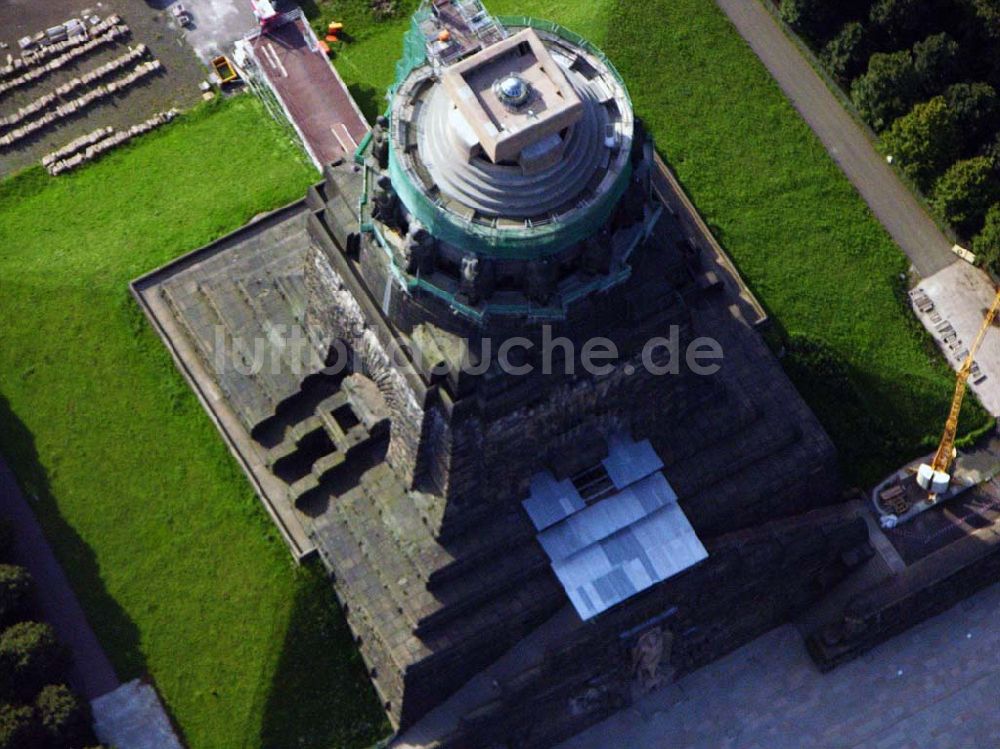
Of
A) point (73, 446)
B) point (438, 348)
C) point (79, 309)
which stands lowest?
point (438, 348)

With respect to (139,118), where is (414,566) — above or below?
below

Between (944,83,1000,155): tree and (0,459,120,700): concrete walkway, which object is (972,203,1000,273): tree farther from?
(0,459,120,700): concrete walkway

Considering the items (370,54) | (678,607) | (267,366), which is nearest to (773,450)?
(678,607)

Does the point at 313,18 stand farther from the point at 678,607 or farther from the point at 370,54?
the point at 678,607

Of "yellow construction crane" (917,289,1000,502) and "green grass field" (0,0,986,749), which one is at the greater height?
"green grass field" (0,0,986,749)

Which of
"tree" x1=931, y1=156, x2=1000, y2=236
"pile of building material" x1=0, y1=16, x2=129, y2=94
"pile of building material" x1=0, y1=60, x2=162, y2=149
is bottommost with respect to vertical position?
"tree" x1=931, y1=156, x2=1000, y2=236

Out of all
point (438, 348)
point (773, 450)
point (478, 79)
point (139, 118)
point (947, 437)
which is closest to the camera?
point (478, 79)

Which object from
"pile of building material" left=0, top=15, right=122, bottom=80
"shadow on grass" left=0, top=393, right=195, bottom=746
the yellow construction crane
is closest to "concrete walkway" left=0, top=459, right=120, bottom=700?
"shadow on grass" left=0, top=393, right=195, bottom=746
